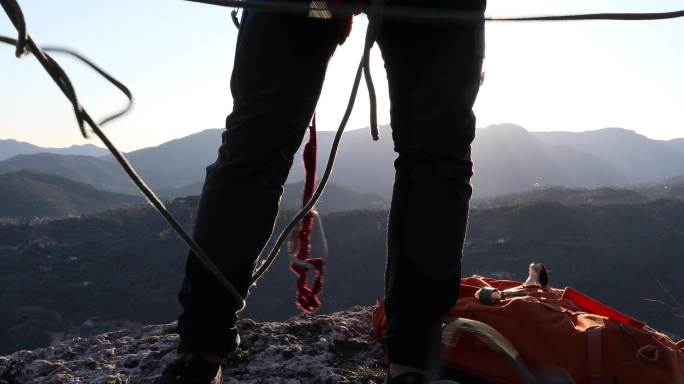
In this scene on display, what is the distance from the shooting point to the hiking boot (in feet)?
3.81

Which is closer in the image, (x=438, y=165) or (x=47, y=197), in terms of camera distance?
(x=438, y=165)

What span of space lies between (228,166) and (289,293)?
1651 cm

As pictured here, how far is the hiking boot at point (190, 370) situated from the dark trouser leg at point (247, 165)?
25mm

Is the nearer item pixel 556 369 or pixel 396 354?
pixel 396 354

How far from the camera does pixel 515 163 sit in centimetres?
4609

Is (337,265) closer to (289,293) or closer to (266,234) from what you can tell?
(289,293)

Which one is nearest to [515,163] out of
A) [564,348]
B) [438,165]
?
Answer: [564,348]

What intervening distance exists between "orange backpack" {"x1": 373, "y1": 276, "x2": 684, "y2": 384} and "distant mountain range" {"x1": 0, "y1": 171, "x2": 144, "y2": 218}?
3480cm

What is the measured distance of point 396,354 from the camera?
1154mm

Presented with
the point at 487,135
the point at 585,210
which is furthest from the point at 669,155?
the point at 585,210

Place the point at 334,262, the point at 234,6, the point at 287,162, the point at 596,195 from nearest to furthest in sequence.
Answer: the point at 234,6
the point at 287,162
the point at 334,262
the point at 596,195

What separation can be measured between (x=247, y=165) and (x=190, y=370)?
0.44m

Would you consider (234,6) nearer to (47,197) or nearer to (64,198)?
(47,197)

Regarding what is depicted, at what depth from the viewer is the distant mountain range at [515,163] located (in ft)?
147
